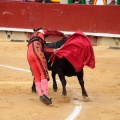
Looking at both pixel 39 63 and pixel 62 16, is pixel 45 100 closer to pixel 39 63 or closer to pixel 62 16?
pixel 39 63

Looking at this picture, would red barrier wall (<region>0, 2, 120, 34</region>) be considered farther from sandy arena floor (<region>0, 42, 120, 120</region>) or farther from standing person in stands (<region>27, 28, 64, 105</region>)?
standing person in stands (<region>27, 28, 64, 105</region>)

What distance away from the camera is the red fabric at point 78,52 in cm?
819

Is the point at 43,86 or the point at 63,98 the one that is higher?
the point at 43,86

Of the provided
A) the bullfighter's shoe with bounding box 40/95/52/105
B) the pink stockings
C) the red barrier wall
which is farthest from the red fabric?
the red barrier wall

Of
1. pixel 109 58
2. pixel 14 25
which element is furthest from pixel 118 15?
pixel 14 25

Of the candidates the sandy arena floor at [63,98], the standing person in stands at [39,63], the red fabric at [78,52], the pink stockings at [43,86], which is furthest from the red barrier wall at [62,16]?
the pink stockings at [43,86]

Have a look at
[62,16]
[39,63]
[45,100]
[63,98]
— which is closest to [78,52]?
[39,63]

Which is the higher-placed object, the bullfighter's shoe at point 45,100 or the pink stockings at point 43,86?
the pink stockings at point 43,86

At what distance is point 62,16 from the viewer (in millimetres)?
17703

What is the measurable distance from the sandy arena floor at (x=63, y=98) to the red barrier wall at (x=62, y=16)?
3.51 metres

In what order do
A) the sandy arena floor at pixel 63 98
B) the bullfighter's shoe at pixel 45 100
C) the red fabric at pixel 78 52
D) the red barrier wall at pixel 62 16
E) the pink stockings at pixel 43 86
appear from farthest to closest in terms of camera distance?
the red barrier wall at pixel 62 16
the red fabric at pixel 78 52
the pink stockings at pixel 43 86
the bullfighter's shoe at pixel 45 100
the sandy arena floor at pixel 63 98

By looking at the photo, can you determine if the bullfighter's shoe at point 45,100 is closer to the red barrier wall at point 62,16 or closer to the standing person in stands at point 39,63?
the standing person in stands at point 39,63

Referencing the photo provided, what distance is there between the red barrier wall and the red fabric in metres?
7.91

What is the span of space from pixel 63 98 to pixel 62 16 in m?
9.66
